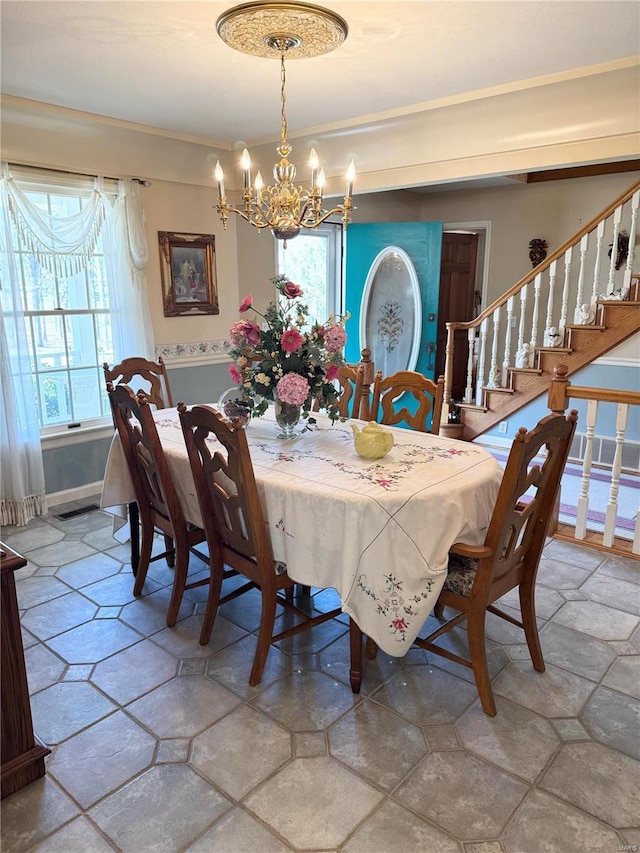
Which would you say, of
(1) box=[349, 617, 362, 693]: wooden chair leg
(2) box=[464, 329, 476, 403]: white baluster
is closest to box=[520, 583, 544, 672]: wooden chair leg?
(1) box=[349, 617, 362, 693]: wooden chair leg

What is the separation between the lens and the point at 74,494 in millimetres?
4180

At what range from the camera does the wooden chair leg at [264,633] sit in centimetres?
215

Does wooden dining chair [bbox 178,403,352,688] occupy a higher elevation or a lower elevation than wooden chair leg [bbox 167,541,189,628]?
higher

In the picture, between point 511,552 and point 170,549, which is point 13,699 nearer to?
point 170,549

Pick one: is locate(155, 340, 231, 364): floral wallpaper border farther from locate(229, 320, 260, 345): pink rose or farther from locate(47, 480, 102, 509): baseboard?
locate(229, 320, 260, 345): pink rose

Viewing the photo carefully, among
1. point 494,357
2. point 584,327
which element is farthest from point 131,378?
point 584,327

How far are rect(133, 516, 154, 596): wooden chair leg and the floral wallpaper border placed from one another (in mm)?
2072

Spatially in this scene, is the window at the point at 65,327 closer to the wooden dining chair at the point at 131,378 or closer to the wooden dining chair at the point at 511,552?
the wooden dining chair at the point at 131,378

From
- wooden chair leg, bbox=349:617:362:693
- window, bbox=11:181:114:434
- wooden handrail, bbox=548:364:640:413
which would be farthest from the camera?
window, bbox=11:181:114:434

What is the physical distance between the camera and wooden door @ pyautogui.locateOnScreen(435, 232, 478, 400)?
6410 millimetres

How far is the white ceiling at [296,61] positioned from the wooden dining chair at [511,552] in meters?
1.82

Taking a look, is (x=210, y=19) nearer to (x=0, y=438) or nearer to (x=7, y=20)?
(x=7, y=20)

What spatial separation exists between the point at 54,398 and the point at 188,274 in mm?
1461

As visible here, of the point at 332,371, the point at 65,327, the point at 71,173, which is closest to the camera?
the point at 332,371
